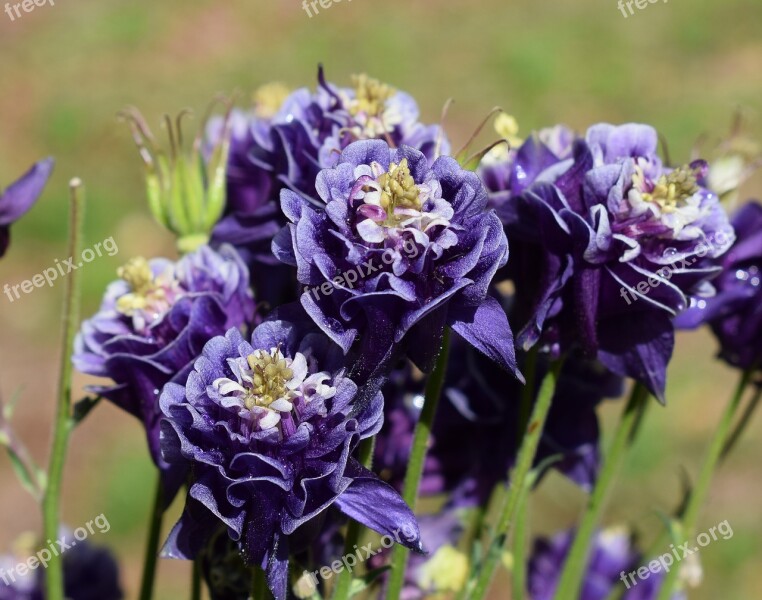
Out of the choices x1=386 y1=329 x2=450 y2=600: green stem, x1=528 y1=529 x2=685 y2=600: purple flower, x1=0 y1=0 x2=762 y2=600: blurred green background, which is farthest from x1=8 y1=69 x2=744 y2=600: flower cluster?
x1=0 y1=0 x2=762 y2=600: blurred green background

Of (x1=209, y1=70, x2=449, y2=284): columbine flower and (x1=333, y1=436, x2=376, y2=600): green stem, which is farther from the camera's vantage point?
(x1=209, y1=70, x2=449, y2=284): columbine flower

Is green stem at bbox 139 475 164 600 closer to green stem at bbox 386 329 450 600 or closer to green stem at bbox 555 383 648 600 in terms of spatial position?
green stem at bbox 386 329 450 600

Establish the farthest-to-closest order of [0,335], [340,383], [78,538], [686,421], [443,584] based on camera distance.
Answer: [0,335], [686,421], [78,538], [443,584], [340,383]

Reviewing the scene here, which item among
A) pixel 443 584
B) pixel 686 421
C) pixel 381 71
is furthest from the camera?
pixel 381 71

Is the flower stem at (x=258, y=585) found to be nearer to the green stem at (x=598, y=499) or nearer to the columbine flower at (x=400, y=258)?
the columbine flower at (x=400, y=258)

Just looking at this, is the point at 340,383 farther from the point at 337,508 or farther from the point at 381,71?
the point at 381,71

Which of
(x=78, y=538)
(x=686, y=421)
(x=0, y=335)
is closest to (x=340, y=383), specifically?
(x=78, y=538)

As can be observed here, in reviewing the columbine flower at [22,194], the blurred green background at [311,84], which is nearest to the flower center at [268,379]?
the columbine flower at [22,194]
